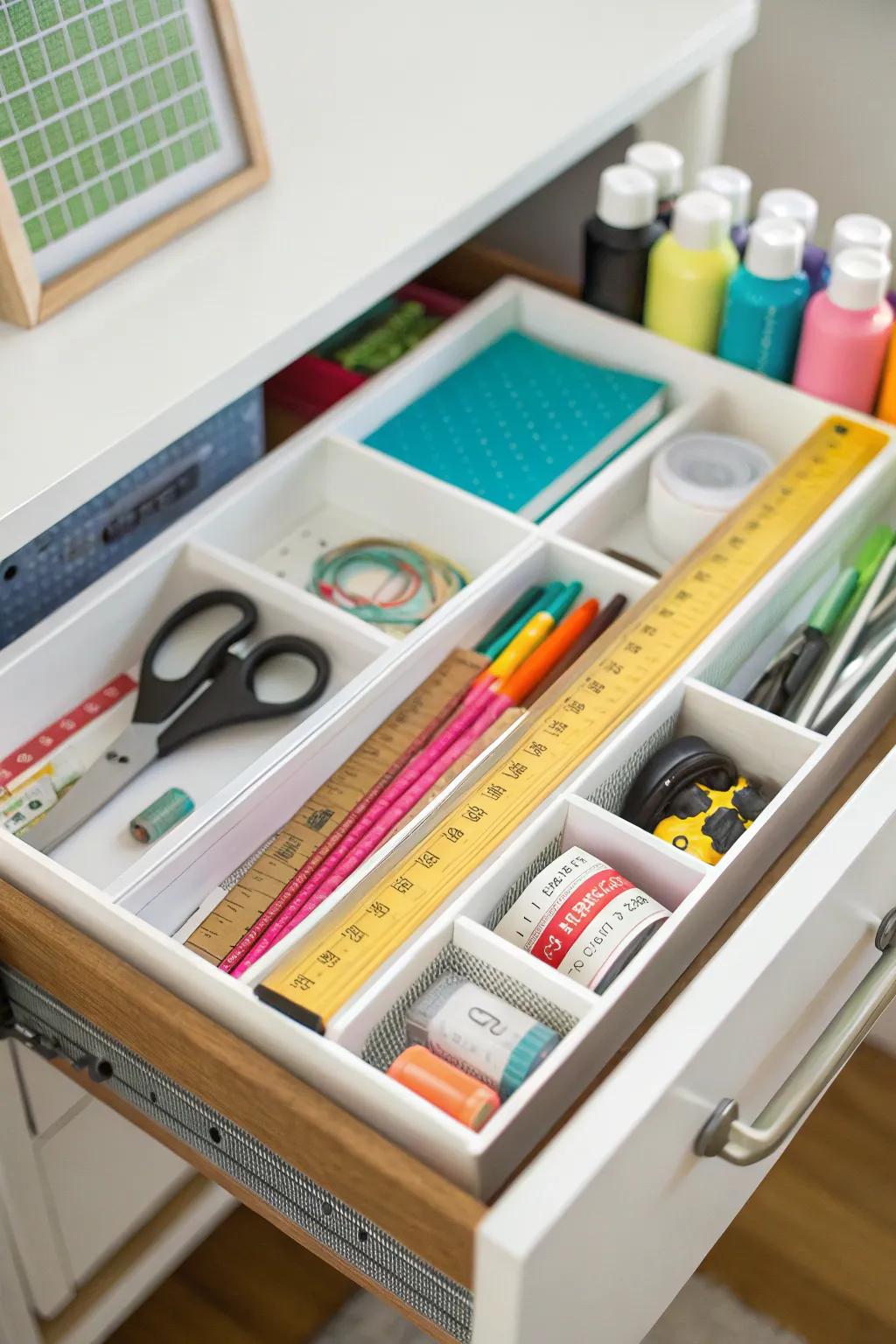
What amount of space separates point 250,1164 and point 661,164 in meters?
0.81

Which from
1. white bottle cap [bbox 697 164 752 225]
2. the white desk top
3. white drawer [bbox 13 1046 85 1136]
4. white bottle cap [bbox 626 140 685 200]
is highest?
the white desk top

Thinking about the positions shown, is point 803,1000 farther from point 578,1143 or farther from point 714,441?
point 714,441


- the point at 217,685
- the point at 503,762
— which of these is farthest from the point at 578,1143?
the point at 217,685

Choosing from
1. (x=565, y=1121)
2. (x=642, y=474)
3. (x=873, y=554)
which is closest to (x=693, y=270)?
(x=642, y=474)

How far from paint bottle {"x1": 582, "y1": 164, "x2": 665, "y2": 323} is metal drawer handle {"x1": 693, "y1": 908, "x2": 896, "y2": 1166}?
58 centimetres

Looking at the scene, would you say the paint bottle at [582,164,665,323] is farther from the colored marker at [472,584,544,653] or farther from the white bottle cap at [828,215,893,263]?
the colored marker at [472,584,544,653]

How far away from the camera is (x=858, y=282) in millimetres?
1009

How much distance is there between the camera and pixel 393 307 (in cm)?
126

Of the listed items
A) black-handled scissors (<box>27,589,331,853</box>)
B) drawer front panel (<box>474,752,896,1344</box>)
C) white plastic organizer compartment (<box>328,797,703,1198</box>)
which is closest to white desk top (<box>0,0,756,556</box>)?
black-handled scissors (<box>27,589,331,853</box>)

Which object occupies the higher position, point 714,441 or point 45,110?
point 45,110

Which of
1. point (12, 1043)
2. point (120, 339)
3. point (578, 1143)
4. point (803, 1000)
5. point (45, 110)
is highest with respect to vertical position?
point (45, 110)

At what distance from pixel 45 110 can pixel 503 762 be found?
0.49 metres

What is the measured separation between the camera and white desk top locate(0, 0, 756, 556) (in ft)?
2.84

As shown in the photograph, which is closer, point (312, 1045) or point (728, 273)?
point (312, 1045)
